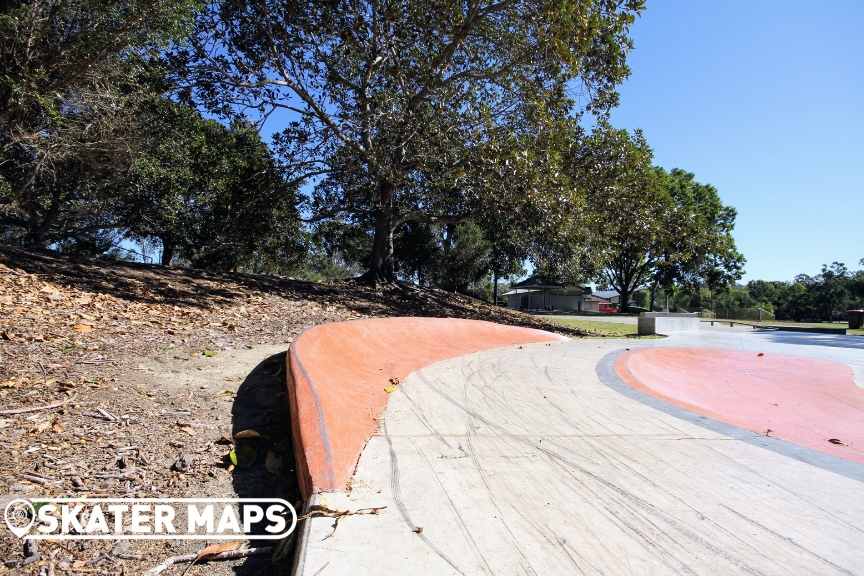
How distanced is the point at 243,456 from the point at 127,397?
4.36 feet

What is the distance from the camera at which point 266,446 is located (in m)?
3.07

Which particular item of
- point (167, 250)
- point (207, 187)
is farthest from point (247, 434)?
point (167, 250)

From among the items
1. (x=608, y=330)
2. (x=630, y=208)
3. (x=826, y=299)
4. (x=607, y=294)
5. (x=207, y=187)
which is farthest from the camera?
(x=607, y=294)

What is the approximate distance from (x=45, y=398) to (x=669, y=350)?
9.54 meters

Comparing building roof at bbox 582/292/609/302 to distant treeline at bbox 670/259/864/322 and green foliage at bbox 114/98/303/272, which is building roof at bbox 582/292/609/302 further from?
green foliage at bbox 114/98/303/272

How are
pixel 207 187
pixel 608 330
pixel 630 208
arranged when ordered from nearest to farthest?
pixel 630 208, pixel 207 187, pixel 608 330

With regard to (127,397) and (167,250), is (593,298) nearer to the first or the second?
(167,250)

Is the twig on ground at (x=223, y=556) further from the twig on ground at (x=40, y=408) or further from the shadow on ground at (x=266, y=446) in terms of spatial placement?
the twig on ground at (x=40, y=408)

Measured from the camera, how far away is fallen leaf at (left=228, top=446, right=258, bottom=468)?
9.12 feet

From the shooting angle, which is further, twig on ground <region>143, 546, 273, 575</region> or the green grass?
the green grass

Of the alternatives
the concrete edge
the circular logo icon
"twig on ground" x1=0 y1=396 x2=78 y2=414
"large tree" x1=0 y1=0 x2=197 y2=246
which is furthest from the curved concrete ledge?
"large tree" x1=0 y1=0 x2=197 y2=246

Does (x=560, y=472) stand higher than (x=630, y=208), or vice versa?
(x=630, y=208)

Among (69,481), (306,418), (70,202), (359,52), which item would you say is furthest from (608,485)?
(70,202)

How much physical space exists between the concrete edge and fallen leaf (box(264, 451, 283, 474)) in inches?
131
